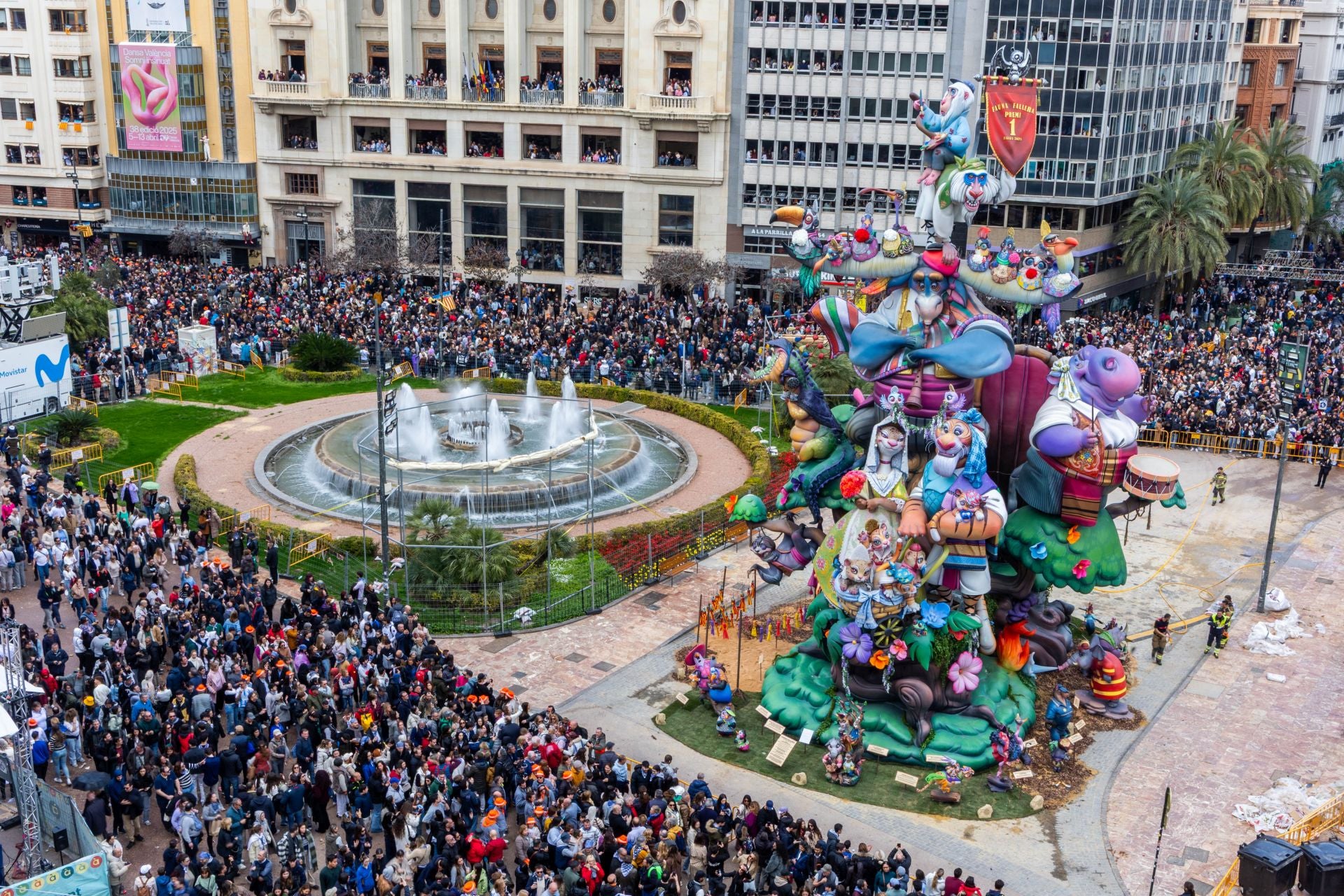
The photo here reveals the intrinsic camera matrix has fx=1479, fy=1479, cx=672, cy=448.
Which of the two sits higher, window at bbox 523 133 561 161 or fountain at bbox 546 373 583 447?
window at bbox 523 133 561 161

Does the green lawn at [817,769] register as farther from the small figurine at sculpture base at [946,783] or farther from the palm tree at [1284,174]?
the palm tree at [1284,174]

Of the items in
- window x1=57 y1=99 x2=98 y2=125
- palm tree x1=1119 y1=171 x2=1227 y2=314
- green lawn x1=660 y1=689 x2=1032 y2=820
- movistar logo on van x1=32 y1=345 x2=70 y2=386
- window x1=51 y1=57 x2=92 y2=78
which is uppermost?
window x1=51 y1=57 x2=92 y2=78

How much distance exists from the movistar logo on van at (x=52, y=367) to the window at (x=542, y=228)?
31563 millimetres

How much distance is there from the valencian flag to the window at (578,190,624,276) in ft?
110

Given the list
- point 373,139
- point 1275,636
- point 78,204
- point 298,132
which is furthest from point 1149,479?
point 78,204

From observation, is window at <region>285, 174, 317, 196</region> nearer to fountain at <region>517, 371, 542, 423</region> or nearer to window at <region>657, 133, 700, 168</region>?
window at <region>657, 133, 700, 168</region>

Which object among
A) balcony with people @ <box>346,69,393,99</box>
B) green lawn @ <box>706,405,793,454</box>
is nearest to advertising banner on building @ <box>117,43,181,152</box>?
balcony with people @ <box>346,69,393,99</box>

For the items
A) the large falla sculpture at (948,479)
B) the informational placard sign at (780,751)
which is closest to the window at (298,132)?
the large falla sculpture at (948,479)

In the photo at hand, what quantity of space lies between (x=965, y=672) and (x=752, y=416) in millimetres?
27695

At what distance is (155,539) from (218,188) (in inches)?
1937

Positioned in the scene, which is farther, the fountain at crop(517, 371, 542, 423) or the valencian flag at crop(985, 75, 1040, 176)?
the fountain at crop(517, 371, 542, 423)

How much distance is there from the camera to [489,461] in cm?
4728

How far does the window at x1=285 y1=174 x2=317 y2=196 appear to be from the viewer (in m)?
83.6

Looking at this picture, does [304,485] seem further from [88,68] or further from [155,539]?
[88,68]
